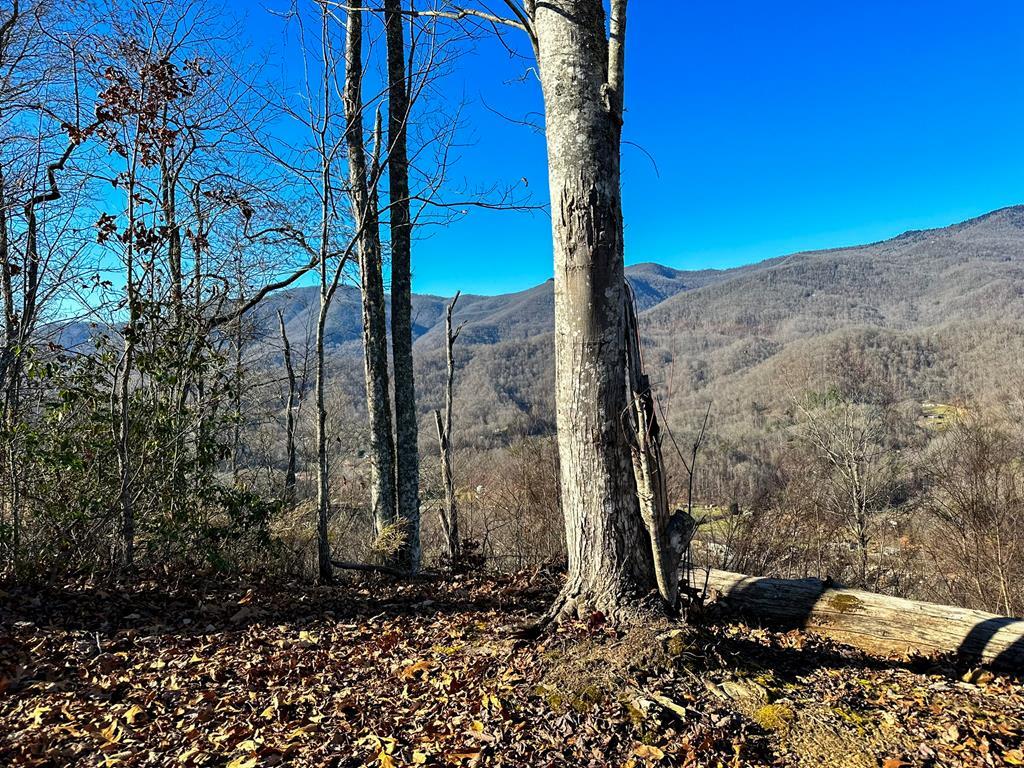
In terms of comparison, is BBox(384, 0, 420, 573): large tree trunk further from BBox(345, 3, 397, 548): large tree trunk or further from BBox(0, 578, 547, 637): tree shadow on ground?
BBox(0, 578, 547, 637): tree shadow on ground

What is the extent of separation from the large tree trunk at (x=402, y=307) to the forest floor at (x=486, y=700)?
2655 mm

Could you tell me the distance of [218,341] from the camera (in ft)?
20.9

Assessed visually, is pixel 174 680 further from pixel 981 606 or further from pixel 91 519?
pixel 981 606

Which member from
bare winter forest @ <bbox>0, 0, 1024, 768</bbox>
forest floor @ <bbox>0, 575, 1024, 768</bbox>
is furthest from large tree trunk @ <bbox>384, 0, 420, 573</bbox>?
forest floor @ <bbox>0, 575, 1024, 768</bbox>

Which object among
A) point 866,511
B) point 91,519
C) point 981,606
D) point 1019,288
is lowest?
point 981,606

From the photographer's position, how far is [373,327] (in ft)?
21.6

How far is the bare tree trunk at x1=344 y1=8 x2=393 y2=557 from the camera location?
6.23m

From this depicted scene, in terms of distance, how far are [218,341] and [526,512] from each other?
736 cm

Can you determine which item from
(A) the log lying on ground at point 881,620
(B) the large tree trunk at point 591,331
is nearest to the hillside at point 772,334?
(B) the large tree trunk at point 591,331

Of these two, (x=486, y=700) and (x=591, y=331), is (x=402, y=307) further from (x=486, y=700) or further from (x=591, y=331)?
(x=486, y=700)

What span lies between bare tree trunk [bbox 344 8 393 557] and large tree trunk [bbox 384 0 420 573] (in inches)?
6.5

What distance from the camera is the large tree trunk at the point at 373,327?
20.5ft

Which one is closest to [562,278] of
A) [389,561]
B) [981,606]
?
[389,561]

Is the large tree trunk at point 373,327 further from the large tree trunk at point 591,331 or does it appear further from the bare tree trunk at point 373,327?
the large tree trunk at point 591,331
